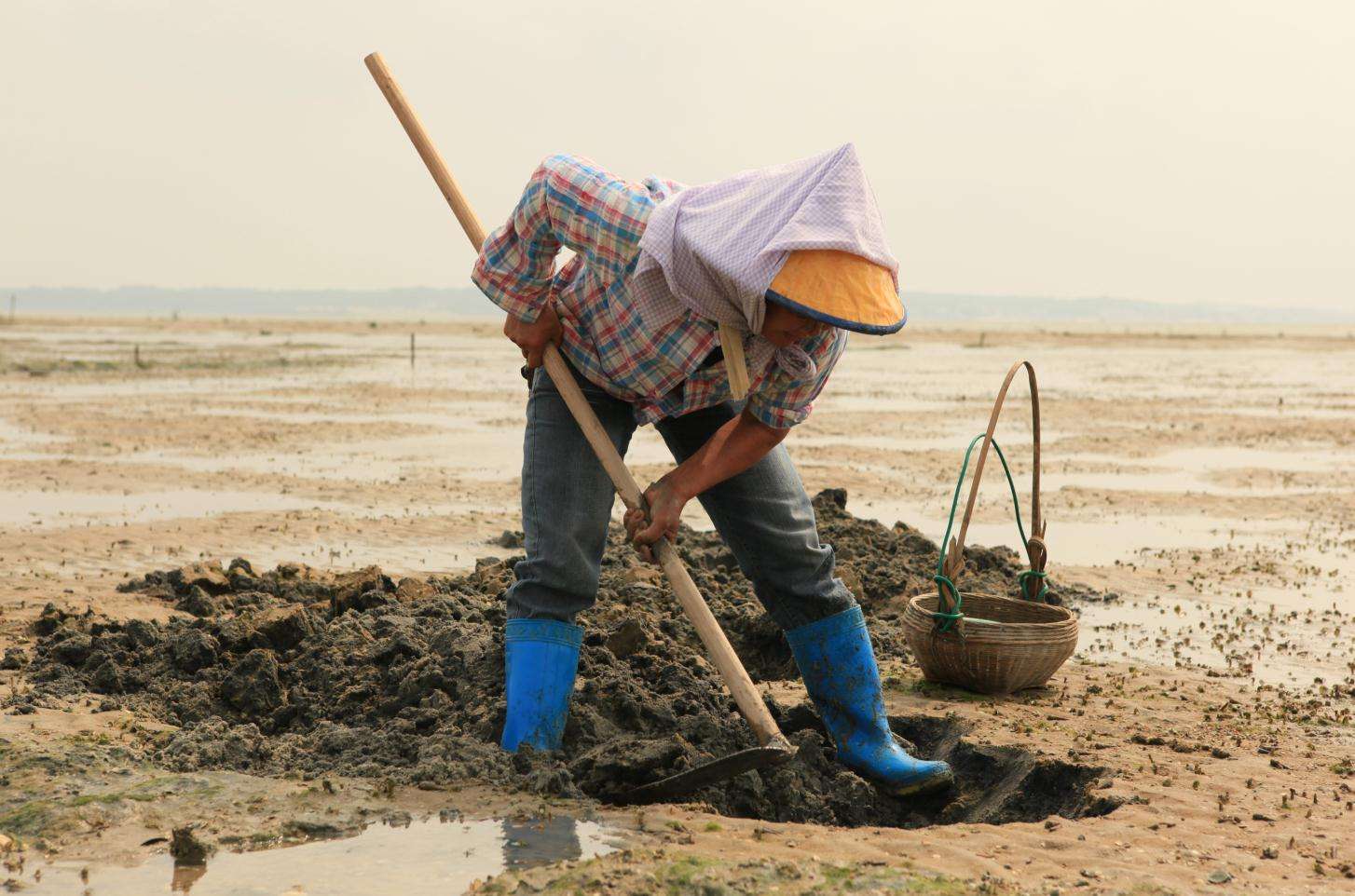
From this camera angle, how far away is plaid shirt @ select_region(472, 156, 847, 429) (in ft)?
11.0

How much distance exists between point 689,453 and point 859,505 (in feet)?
21.0

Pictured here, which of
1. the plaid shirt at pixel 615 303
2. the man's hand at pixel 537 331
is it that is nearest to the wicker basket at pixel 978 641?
the plaid shirt at pixel 615 303

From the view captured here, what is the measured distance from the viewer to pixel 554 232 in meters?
3.45

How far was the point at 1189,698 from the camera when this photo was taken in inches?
201

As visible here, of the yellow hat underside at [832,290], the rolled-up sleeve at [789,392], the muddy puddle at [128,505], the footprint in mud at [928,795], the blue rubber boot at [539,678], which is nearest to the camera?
the yellow hat underside at [832,290]

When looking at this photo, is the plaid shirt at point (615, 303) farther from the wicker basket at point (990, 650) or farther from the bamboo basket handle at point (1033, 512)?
the wicker basket at point (990, 650)

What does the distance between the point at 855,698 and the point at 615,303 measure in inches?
59.4

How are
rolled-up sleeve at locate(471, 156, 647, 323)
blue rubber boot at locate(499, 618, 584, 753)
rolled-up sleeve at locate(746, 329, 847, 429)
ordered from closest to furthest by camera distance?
rolled-up sleeve at locate(471, 156, 647, 323) → rolled-up sleeve at locate(746, 329, 847, 429) → blue rubber boot at locate(499, 618, 584, 753)

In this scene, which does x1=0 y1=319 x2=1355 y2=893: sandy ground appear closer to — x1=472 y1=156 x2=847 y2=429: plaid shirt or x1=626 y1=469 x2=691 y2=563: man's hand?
x1=626 y1=469 x2=691 y2=563: man's hand

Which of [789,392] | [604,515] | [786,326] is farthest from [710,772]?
[786,326]

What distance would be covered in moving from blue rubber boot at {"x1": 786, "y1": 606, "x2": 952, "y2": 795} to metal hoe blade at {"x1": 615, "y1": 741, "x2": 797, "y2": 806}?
0.45 meters

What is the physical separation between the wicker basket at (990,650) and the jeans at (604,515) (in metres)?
1.07

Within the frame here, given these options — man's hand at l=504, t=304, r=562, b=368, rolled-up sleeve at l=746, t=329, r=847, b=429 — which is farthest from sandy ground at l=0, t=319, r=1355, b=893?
man's hand at l=504, t=304, r=562, b=368

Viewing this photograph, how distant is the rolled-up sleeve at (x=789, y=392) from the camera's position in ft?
11.4
